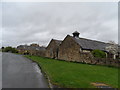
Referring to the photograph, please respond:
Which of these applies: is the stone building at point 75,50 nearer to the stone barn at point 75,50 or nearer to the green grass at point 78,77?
the stone barn at point 75,50

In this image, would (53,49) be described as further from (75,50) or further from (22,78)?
(22,78)

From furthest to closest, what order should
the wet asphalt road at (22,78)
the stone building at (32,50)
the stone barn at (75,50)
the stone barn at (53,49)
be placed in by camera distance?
the stone building at (32,50), the stone barn at (53,49), the stone barn at (75,50), the wet asphalt road at (22,78)

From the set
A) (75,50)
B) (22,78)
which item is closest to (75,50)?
(75,50)

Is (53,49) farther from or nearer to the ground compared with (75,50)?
farther from the ground

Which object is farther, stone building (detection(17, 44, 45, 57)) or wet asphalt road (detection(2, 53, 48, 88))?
stone building (detection(17, 44, 45, 57))

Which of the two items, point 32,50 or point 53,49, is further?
point 32,50

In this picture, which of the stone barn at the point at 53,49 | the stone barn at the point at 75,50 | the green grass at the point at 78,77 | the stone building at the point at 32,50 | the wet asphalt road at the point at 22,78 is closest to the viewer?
the wet asphalt road at the point at 22,78

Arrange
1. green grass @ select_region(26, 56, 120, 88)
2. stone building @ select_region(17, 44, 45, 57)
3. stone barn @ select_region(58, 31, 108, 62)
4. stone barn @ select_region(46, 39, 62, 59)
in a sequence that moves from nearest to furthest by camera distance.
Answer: green grass @ select_region(26, 56, 120, 88)
stone barn @ select_region(58, 31, 108, 62)
stone barn @ select_region(46, 39, 62, 59)
stone building @ select_region(17, 44, 45, 57)

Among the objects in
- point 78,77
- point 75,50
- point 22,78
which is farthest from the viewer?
point 75,50

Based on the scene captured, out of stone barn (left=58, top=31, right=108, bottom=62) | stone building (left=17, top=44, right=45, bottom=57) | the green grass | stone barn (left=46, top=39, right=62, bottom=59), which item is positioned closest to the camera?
the green grass

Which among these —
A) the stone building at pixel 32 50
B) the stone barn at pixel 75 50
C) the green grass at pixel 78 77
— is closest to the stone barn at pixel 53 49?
the stone barn at pixel 75 50

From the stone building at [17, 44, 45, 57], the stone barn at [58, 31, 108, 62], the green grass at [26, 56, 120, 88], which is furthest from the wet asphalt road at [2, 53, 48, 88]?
the stone building at [17, 44, 45, 57]

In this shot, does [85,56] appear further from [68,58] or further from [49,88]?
[49,88]

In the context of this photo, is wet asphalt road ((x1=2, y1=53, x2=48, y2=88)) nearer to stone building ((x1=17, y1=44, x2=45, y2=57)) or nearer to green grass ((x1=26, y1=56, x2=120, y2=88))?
green grass ((x1=26, y1=56, x2=120, y2=88))
